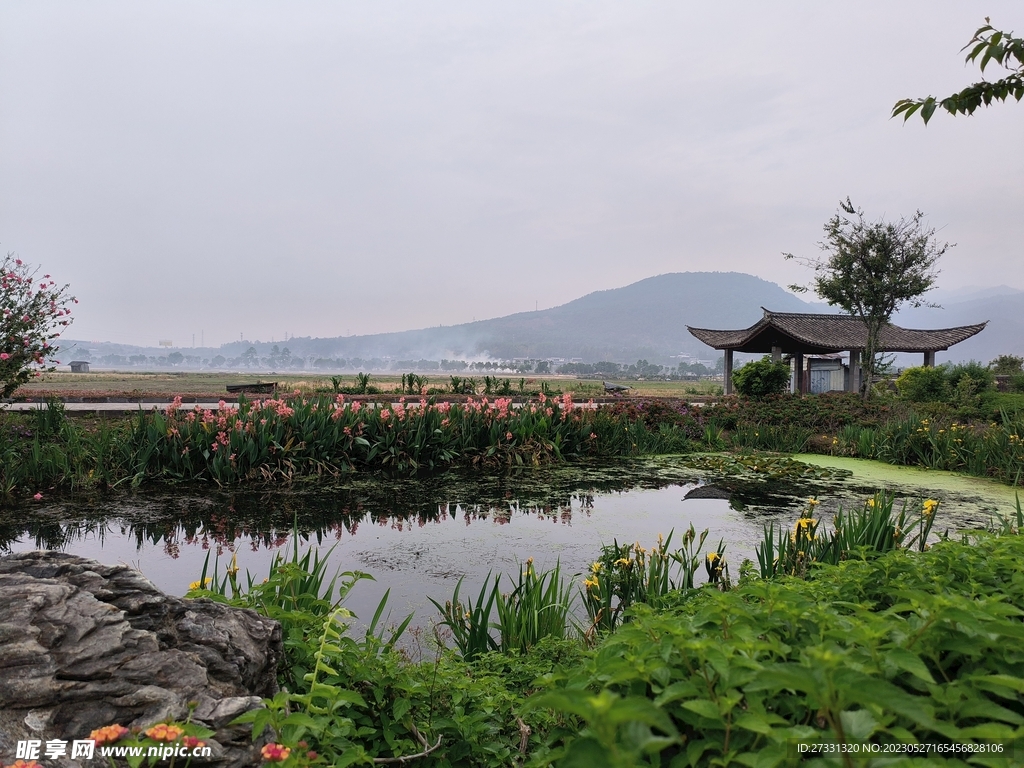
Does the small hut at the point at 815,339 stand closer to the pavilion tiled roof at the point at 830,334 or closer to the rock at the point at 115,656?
the pavilion tiled roof at the point at 830,334

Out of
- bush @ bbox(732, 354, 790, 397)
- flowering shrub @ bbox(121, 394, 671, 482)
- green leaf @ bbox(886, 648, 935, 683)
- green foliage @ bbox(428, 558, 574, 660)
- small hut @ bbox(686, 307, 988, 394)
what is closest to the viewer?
green leaf @ bbox(886, 648, 935, 683)

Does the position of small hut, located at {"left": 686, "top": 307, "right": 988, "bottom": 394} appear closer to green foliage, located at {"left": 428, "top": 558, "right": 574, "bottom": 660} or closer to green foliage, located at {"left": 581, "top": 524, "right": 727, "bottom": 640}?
green foliage, located at {"left": 581, "top": 524, "right": 727, "bottom": 640}

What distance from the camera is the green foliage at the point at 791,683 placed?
1.06 m

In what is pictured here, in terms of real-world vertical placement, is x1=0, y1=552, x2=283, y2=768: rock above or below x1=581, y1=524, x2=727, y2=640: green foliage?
above

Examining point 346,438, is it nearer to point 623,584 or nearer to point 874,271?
point 623,584

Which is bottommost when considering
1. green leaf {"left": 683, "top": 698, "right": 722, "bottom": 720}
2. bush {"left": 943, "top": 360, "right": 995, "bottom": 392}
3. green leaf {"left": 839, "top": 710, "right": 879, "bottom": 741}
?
green leaf {"left": 683, "top": 698, "right": 722, "bottom": 720}

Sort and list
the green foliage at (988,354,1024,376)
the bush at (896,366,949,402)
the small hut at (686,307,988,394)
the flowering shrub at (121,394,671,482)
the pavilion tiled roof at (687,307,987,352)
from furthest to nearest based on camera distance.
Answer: the green foliage at (988,354,1024,376), the small hut at (686,307,988,394), the pavilion tiled roof at (687,307,987,352), the bush at (896,366,949,402), the flowering shrub at (121,394,671,482)

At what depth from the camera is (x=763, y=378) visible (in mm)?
20484

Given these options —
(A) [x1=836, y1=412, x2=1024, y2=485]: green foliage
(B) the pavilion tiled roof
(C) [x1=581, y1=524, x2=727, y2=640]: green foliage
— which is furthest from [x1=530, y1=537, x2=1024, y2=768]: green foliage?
(B) the pavilion tiled roof

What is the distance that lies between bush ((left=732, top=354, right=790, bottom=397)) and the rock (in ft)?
65.9

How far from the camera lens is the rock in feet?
5.17

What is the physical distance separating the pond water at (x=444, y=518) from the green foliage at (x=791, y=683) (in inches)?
106

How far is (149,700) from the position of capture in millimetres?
1643

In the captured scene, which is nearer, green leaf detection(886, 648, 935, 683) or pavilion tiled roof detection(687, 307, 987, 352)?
green leaf detection(886, 648, 935, 683)
